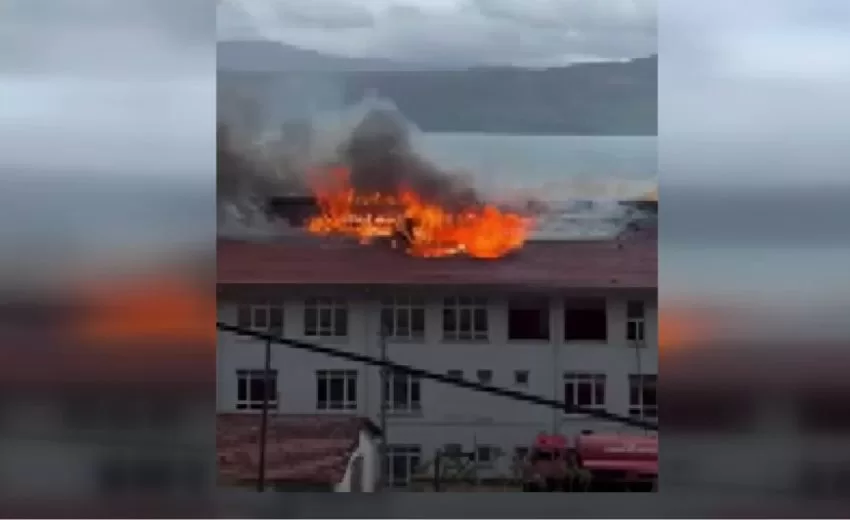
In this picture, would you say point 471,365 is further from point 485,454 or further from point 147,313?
point 147,313

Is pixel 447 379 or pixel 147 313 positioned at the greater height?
pixel 147 313

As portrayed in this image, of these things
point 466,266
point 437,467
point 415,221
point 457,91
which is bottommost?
point 437,467

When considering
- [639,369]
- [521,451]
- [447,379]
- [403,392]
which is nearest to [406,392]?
[403,392]

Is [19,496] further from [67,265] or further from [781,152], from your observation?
[781,152]

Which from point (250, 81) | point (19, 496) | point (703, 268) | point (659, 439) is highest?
point (250, 81)

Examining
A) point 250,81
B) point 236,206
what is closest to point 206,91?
point 250,81

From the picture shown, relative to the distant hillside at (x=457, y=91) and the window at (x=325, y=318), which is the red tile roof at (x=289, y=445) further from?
the distant hillside at (x=457, y=91)

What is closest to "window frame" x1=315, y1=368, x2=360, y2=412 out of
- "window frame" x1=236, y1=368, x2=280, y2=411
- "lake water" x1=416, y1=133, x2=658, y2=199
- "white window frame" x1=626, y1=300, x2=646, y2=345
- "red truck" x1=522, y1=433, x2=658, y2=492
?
"window frame" x1=236, y1=368, x2=280, y2=411
